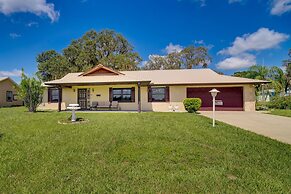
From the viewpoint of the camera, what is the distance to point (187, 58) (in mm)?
40719

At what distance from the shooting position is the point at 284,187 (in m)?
3.42

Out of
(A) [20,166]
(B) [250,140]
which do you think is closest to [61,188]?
(A) [20,166]

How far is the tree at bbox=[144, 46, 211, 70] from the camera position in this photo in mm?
40250

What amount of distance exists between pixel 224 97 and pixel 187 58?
2441 cm

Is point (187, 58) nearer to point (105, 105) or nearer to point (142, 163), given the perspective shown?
point (105, 105)

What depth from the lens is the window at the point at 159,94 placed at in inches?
710

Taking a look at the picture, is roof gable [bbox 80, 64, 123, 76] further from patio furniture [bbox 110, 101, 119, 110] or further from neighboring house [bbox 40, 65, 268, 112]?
patio furniture [bbox 110, 101, 119, 110]

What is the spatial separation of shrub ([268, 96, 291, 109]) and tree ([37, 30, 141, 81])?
851 inches

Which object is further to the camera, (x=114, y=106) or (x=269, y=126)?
(x=114, y=106)

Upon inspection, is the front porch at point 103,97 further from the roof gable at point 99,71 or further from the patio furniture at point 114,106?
the roof gable at point 99,71

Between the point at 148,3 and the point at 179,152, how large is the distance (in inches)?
647

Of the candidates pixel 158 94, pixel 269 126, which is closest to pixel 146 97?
pixel 158 94

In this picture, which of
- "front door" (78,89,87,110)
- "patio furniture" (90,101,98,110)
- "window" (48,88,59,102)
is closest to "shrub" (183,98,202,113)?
"patio furniture" (90,101,98,110)

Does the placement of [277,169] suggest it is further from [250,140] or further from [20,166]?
[20,166]
